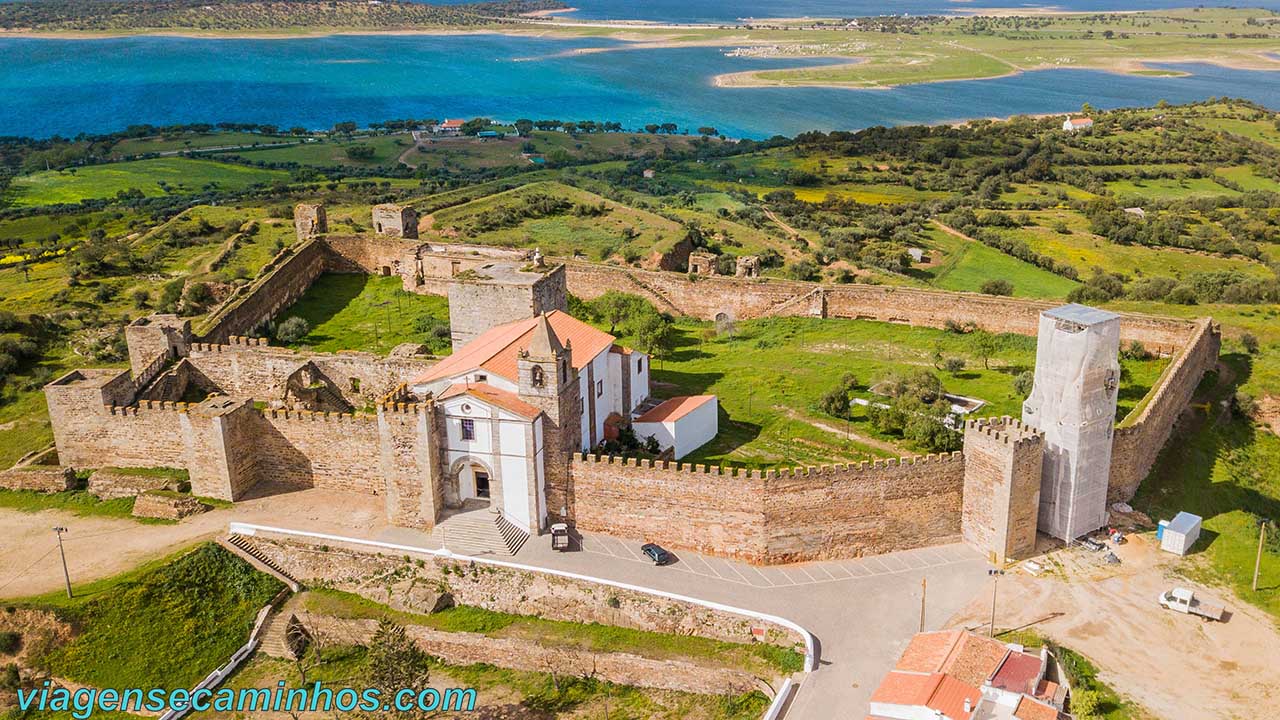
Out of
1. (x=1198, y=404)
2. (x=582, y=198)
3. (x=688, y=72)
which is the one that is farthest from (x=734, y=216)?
(x=688, y=72)

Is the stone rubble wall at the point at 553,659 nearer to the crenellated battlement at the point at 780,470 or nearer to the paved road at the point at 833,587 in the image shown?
the paved road at the point at 833,587

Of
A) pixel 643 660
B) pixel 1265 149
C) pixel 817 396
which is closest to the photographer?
pixel 643 660

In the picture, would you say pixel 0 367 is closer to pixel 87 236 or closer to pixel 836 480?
pixel 87 236

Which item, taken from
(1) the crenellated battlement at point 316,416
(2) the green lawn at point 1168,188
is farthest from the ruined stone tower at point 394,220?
(2) the green lawn at point 1168,188

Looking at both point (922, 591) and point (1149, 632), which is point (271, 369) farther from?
point (1149, 632)

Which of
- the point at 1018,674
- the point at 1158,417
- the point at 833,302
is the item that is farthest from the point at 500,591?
the point at 833,302

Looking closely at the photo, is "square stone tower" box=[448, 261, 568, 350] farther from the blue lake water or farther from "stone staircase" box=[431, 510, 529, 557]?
the blue lake water
